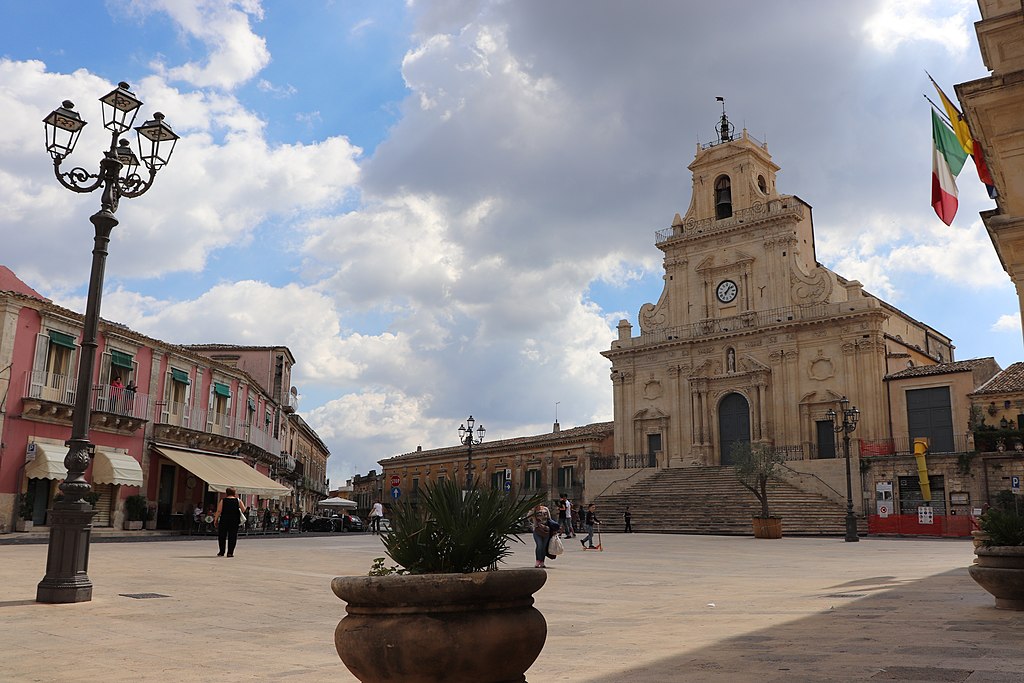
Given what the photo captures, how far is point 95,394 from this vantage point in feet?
86.6

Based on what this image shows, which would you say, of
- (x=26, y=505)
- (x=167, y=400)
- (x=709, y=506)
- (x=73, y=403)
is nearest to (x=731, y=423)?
(x=709, y=506)

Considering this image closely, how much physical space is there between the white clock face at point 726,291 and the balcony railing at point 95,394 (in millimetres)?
30852

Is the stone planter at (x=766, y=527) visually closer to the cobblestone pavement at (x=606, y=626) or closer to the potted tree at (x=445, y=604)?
the cobblestone pavement at (x=606, y=626)

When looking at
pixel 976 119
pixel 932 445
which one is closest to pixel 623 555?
pixel 976 119

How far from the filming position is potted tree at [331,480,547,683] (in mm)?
3504

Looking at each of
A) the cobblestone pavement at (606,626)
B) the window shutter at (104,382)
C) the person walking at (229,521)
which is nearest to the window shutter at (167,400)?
the window shutter at (104,382)

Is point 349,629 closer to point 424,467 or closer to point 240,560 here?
point 240,560

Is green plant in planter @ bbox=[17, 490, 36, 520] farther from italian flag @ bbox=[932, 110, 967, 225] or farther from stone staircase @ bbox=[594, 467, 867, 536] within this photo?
stone staircase @ bbox=[594, 467, 867, 536]

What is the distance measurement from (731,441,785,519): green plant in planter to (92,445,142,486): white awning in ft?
69.7

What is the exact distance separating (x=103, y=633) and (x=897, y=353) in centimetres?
4262

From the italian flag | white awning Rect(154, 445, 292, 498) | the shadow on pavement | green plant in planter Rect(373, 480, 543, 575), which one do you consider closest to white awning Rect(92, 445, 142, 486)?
white awning Rect(154, 445, 292, 498)

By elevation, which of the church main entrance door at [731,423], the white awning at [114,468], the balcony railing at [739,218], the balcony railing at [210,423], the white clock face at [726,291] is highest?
the balcony railing at [739,218]

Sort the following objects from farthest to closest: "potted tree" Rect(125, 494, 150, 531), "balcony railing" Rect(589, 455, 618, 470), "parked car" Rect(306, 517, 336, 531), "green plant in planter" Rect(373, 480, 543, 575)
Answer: "balcony railing" Rect(589, 455, 618, 470)
"parked car" Rect(306, 517, 336, 531)
"potted tree" Rect(125, 494, 150, 531)
"green plant in planter" Rect(373, 480, 543, 575)

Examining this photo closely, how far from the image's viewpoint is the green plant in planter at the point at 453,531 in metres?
3.85
